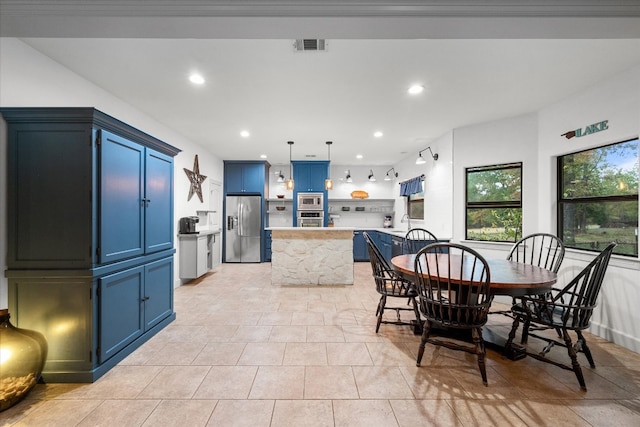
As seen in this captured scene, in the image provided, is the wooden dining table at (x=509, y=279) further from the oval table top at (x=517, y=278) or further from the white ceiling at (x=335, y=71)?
the white ceiling at (x=335, y=71)

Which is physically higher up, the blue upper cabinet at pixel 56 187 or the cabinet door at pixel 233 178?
the cabinet door at pixel 233 178

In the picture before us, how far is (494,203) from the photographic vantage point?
404 centimetres

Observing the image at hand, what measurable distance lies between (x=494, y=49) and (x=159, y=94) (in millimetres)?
3364

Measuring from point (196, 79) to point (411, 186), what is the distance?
4.81 meters

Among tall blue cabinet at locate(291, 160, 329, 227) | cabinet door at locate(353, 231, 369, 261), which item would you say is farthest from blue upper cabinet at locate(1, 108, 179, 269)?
cabinet door at locate(353, 231, 369, 261)

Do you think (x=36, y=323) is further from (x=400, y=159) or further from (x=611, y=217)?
(x=400, y=159)

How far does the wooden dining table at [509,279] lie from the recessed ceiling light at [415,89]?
1.83m

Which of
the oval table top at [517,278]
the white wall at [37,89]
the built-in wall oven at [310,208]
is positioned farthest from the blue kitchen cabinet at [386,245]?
the white wall at [37,89]

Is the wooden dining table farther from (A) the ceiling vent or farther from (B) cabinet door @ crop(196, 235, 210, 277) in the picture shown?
(B) cabinet door @ crop(196, 235, 210, 277)

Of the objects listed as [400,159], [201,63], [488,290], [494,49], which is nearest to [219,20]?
[201,63]

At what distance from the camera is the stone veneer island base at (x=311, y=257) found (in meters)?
4.63

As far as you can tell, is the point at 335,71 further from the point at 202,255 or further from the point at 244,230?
the point at 244,230

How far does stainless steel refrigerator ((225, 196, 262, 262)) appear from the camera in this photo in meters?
6.63

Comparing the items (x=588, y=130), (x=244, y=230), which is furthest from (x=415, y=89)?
(x=244, y=230)
